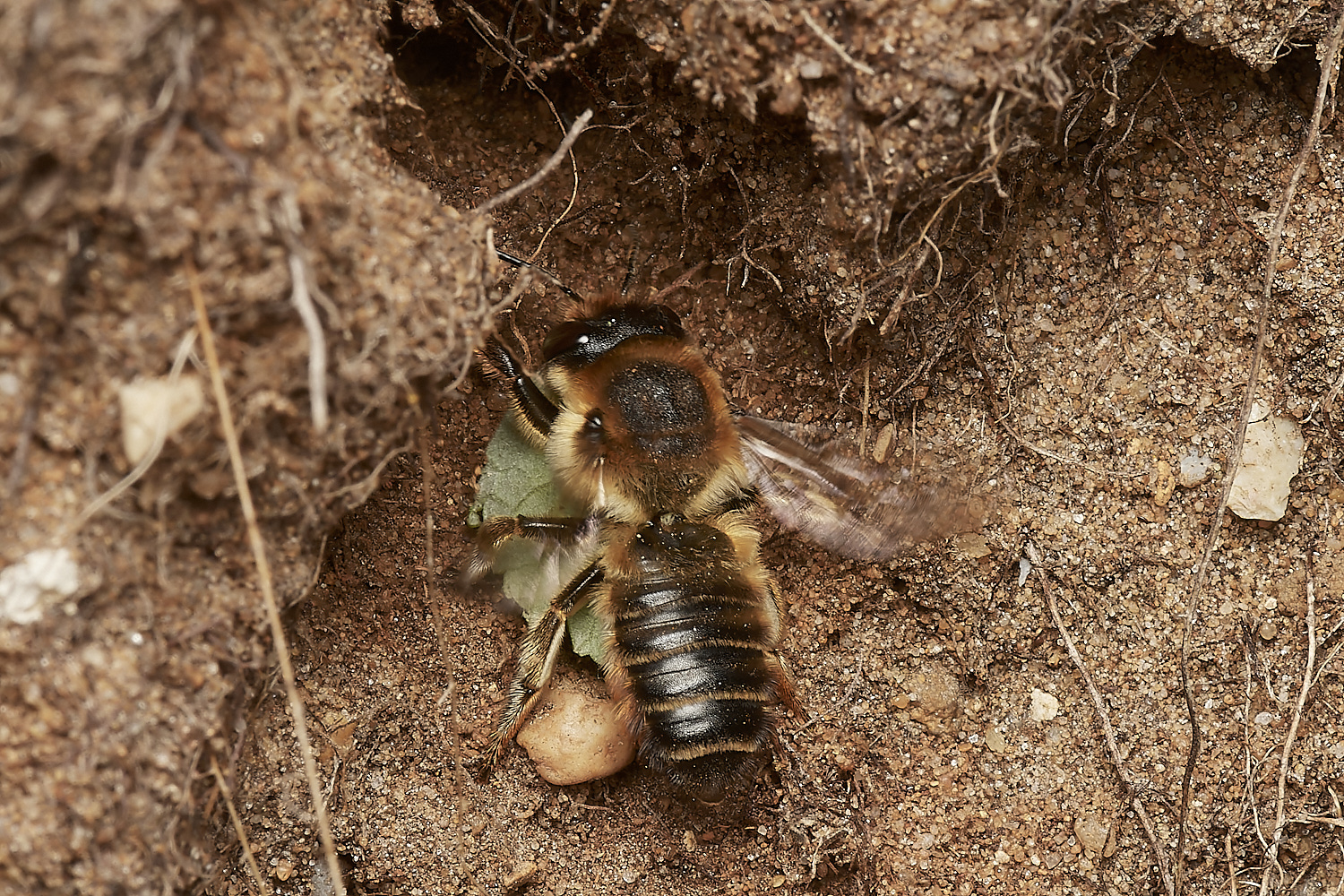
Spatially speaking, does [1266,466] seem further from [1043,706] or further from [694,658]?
[694,658]

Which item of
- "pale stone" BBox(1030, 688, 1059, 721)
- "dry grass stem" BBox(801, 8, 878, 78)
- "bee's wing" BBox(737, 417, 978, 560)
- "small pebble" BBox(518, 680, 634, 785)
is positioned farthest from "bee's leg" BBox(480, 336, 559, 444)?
"pale stone" BBox(1030, 688, 1059, 721)

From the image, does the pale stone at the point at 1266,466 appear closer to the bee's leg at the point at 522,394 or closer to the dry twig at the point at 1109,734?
the dry twig at the point at 1109,734

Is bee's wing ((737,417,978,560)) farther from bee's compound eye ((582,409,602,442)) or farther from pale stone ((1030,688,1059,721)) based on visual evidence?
pale stone ((1030,688,1059,721))

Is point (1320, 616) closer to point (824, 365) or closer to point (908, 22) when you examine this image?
point (824, 365)

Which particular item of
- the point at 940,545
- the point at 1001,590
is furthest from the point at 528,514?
the point at 1001,590

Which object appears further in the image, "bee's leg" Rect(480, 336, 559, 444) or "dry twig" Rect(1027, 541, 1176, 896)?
"dry twig" Rect(1027, 541, 1176, 896)

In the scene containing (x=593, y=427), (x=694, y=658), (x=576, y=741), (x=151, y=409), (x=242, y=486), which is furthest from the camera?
(x=576, y=741)

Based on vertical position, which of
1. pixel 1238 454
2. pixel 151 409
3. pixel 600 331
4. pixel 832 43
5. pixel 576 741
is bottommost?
pixel 576 741
